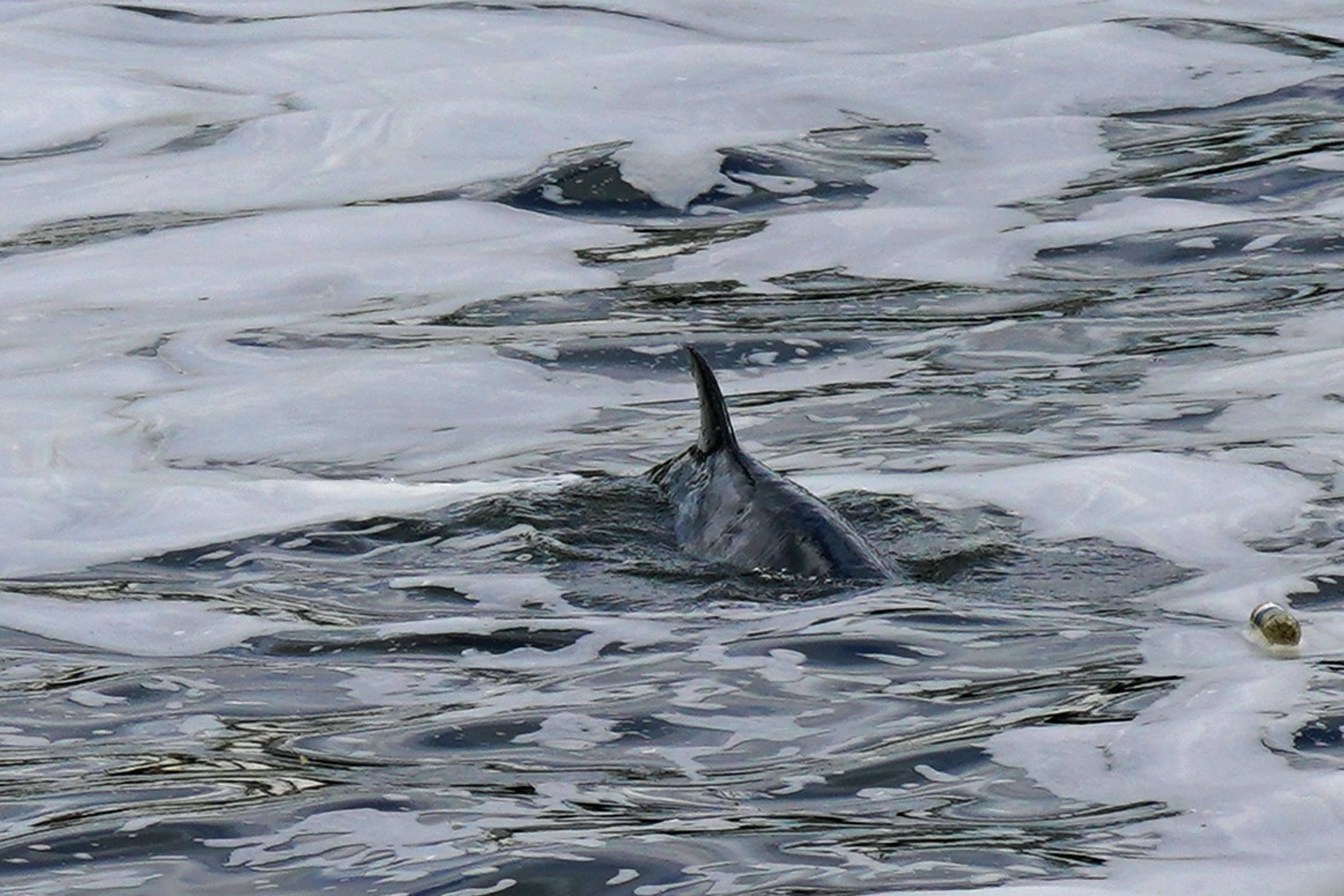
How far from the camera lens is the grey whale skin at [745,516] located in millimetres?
5625

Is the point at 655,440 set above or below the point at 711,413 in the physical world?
below

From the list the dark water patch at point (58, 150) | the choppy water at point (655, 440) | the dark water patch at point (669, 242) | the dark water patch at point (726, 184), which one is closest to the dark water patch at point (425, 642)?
the choppy water at point (655, 440)

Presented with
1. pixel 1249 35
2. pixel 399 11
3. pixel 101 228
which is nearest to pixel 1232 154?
pixel 1249 35

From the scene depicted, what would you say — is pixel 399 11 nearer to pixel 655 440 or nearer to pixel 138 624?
pixel 655 440

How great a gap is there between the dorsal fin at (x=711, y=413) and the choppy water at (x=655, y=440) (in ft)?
0.96

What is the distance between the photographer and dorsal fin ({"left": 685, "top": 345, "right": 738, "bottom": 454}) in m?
6.11

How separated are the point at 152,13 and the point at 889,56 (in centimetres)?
395

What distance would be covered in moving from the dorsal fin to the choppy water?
29cm

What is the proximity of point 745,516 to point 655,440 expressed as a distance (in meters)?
1.52

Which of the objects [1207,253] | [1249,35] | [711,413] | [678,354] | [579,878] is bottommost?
[678,354]

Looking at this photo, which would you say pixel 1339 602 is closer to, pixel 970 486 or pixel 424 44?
pixel 970 486

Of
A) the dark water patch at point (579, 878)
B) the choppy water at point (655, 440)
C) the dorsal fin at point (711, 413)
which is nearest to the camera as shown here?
the dark water patch at point (579, 878)

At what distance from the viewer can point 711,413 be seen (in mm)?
6180

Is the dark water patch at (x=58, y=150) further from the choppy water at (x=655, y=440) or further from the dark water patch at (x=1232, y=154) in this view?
the dark water patch at (x=1232, y=154)
